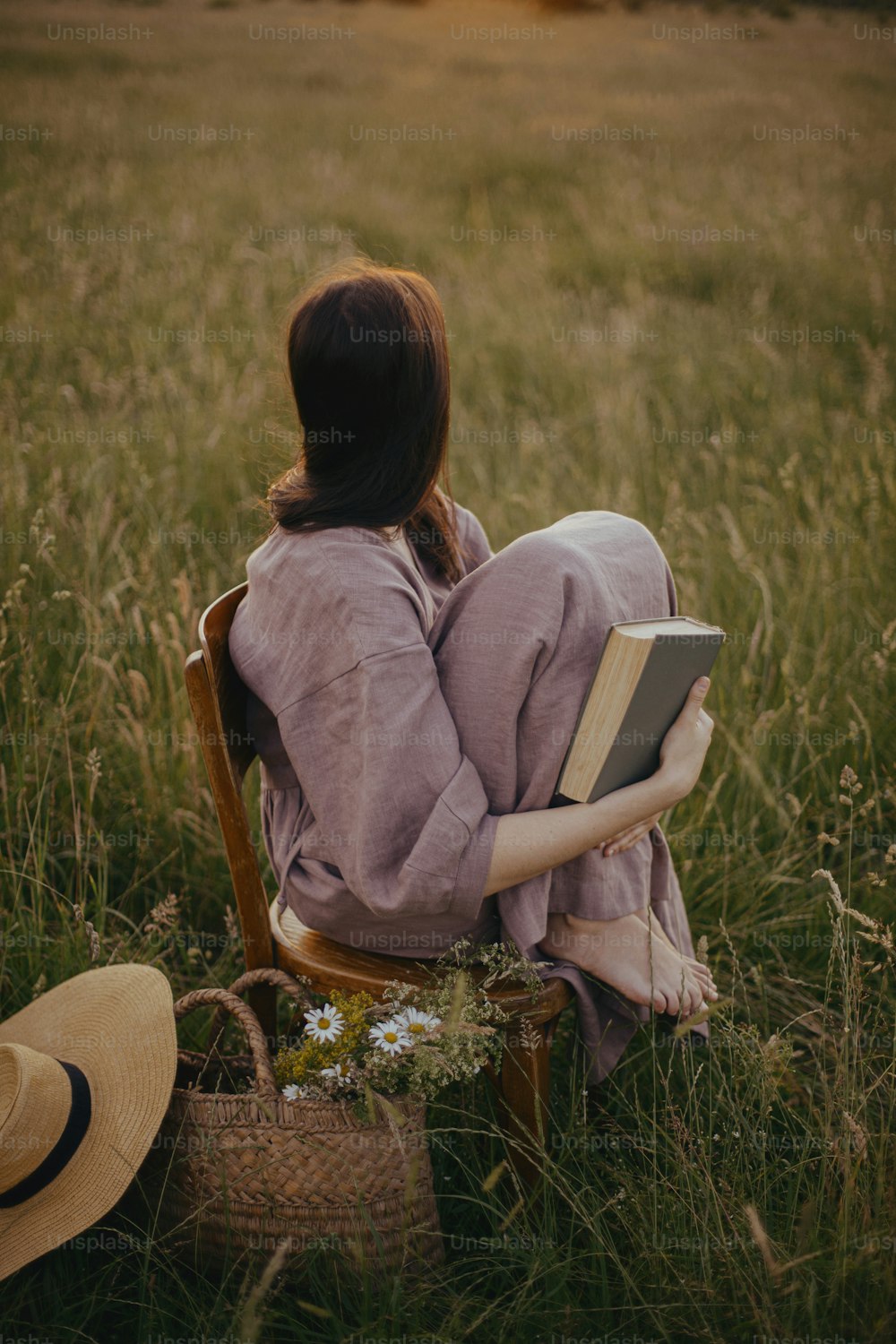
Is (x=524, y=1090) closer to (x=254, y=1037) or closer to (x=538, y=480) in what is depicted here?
(x=254, y=1037)

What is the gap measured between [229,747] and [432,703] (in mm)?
439

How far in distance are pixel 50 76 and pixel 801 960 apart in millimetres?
8826

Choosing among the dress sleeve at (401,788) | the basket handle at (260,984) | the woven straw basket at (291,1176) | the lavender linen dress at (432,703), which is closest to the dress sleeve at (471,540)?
the lavender linen dress at (432,703)

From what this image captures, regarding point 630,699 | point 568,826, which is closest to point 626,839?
point 568,826

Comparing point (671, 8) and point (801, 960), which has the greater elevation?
point (671, 8)

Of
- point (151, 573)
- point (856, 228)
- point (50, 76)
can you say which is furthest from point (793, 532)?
point (50, 76)

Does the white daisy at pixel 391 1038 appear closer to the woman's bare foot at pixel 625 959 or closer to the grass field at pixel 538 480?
the grass field at pixel 538 480

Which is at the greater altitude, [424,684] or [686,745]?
[424,684]

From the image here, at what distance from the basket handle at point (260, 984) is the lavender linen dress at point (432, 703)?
0.14m

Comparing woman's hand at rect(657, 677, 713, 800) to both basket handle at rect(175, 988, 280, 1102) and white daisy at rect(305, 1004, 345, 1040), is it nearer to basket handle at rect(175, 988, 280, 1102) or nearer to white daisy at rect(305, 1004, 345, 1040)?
white daisy at rect(305, 1004, 345, 1040)

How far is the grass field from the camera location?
1.74m

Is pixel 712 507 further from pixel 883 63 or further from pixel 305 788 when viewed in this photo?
pixel 883 63

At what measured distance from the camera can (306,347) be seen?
1.74 metres

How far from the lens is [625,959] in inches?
74.5
